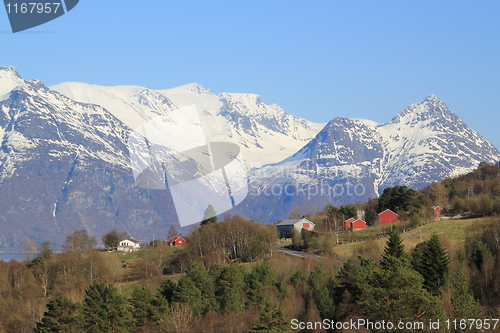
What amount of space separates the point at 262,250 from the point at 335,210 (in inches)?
1196

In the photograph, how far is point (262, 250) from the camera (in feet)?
269

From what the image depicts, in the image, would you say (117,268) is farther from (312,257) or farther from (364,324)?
(364,324)

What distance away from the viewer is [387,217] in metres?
98.9

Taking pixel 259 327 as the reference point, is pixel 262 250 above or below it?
above

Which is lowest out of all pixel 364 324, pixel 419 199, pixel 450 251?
pixel 364 324

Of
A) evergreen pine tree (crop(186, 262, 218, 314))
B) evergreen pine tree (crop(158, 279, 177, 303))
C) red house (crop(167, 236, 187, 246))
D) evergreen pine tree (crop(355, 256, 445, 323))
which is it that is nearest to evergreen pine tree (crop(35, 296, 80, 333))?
evergreen pine tree (crop(158, 279, 177, 303))

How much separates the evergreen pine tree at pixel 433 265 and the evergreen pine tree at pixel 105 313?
74.1 feet

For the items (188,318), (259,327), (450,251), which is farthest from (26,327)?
(450,251)

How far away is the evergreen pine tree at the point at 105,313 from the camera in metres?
51.2

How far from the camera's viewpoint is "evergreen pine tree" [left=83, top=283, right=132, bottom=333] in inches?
2018

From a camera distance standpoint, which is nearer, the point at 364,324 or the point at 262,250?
the point at 364,324

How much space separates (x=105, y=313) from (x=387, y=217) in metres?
55.4

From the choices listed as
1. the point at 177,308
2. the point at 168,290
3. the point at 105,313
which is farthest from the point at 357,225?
the point at 105,313

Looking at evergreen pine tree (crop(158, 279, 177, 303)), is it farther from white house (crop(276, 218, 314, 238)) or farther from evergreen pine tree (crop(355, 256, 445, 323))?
white house (crop(276, 218, 314, 238))
